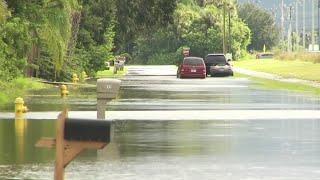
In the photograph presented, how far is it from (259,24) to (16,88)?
133 meters

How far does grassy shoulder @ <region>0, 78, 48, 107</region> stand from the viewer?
32047 mm

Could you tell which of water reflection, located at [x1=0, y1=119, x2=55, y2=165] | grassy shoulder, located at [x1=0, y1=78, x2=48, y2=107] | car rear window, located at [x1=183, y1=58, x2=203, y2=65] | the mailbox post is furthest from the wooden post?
car rear window, located at [x1=183, y1=58, x2=203, y2=65]

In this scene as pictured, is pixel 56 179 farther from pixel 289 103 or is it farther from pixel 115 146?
pixel 289 103

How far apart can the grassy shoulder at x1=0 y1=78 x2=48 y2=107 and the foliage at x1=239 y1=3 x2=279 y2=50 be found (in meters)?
127

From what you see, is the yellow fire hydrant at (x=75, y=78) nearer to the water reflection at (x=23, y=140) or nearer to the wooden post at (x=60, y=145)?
the water reflection at (x=23, y=140)

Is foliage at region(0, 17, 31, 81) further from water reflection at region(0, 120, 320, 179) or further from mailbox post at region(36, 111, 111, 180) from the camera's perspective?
mailbox post at region(36, 111, 111, 180)

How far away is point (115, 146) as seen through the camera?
17.1m

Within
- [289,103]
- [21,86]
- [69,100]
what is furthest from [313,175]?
[21,86]

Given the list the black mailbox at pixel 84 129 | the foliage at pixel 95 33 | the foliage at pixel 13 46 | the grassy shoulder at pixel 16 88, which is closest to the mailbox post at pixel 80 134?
the black mailbox at pixel 84 129

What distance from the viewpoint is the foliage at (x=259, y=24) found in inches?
6693

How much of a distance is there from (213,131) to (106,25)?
44.7 meters

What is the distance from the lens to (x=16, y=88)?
1537 inches

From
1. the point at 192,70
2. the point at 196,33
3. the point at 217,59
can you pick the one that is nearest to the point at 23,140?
the point at 192,70

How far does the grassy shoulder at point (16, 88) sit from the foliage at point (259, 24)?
416ft
